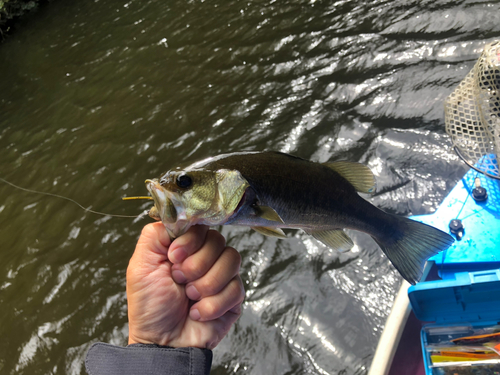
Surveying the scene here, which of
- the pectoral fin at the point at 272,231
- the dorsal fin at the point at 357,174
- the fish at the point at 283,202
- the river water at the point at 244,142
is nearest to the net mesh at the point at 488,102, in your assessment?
the river water at the point at 244,142

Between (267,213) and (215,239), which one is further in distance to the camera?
(215,239)

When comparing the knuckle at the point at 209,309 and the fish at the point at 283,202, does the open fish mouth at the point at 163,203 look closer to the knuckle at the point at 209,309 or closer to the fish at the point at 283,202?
the fish at the point at 283,202

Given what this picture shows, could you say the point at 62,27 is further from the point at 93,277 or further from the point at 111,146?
the point at 93,277

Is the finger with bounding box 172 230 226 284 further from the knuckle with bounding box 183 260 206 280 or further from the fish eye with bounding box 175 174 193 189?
the fish eye with bounding box 175 174 193 189

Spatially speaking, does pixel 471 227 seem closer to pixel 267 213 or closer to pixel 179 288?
pixel 267 213

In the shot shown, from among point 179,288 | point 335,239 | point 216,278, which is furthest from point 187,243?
point 335,239
